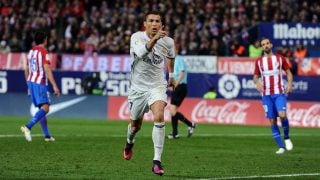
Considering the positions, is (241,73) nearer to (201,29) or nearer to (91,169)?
(201,29)

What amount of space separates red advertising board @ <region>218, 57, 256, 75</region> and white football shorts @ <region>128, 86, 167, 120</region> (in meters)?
18.3

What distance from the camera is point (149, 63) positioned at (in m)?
12.7

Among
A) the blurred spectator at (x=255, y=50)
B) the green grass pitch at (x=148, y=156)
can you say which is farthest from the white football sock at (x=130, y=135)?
the blurred spectator at (x=255, y=50)

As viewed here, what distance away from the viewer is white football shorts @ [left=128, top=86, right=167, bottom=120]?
12.6 meters

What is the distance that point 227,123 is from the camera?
91.8 feet

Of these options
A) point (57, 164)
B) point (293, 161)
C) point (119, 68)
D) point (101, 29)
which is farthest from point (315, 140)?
point (101, 29)

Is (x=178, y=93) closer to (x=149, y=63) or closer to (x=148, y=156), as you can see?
(x=148, y=156)

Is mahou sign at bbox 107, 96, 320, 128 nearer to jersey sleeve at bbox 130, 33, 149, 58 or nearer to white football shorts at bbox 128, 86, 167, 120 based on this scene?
white football shorts at bbox 128, 86, 167, 120

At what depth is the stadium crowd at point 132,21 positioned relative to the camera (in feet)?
109

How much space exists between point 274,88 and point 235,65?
14348mm

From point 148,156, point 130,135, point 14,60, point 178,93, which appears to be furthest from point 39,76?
point 14,60

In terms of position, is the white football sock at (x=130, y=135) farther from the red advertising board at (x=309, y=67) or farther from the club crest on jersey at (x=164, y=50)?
the red advertising board at (x=309, y=67)

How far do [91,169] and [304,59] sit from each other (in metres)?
19.0

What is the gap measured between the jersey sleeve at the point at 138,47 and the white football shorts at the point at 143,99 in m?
0.68
